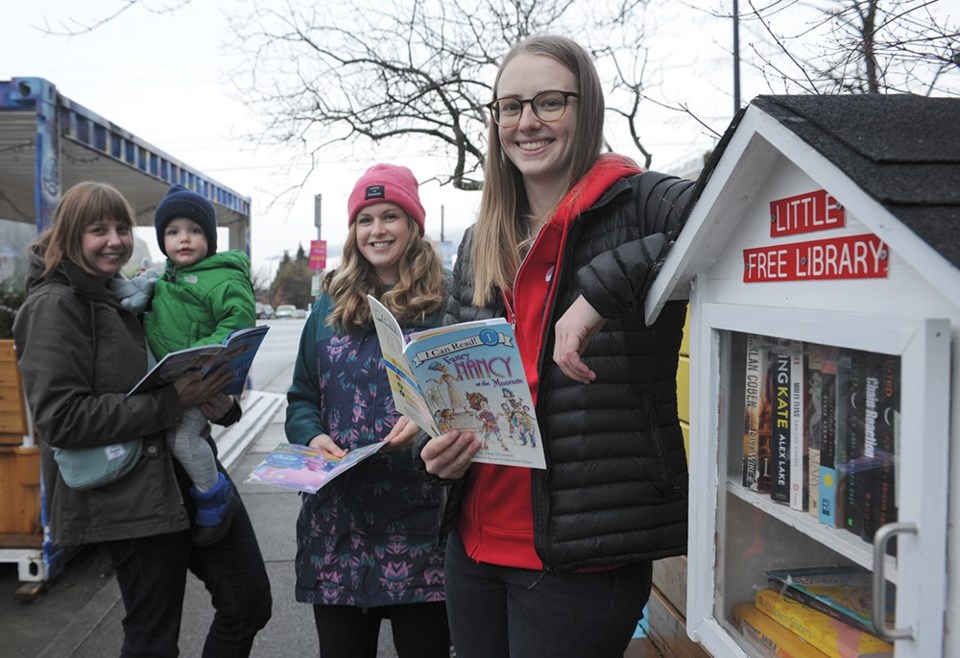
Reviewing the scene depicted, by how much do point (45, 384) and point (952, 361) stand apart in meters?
2.12

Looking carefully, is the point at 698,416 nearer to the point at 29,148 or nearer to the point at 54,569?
the point at 54,569

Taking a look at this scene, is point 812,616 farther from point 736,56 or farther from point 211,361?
point 211,361

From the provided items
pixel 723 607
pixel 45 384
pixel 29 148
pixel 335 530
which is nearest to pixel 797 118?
pixel 723 607

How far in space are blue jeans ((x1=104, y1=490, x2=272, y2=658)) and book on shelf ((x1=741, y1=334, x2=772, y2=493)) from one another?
1.78m

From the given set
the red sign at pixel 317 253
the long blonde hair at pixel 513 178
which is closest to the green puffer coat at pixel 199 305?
the long blonde hair at pixel 513 178

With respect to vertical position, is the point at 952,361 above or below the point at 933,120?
below

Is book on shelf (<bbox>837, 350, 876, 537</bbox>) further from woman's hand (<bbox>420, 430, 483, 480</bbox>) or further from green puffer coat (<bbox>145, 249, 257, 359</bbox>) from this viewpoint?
green puffer coat (<bbox>145, 249, 257, 359</bbox>)

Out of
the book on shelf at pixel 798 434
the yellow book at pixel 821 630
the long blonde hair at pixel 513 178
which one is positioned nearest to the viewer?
the yellow book at pixel 821 630

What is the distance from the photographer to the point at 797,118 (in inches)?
35.7

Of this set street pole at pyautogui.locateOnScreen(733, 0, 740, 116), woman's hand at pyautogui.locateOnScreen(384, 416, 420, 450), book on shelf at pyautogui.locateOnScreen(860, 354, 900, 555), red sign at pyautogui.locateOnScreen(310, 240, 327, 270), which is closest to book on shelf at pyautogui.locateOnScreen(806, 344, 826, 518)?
book on shelf at pyautogui.locateOnScreen(860, 354, 900, 555)

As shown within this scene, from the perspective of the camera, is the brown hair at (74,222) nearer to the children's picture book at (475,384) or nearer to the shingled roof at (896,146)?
the children's picture book at (475,384)

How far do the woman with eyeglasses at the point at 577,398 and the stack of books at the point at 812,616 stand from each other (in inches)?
7.1

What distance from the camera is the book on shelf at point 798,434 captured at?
1.07m

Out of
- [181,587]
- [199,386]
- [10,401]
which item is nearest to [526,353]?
[199,386]
